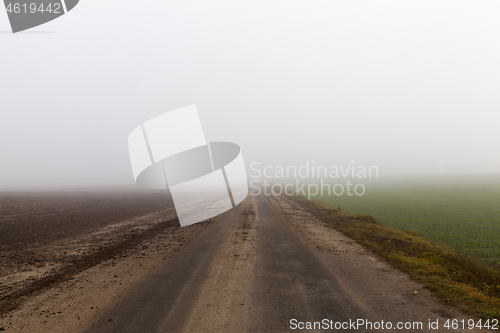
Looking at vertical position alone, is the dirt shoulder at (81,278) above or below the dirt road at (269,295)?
above

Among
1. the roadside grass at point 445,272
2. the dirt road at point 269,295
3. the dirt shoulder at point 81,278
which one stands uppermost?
the dirt shoulder at point 81,278

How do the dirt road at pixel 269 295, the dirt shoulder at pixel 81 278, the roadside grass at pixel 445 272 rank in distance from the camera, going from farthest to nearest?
Result: 1. the roadside grass at pixel 445 272
2. the dirt shoulder at pixel 81 278
3. the dirt road at pixel 269 295

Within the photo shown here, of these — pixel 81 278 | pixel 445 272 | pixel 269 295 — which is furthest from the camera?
pixel 445 272

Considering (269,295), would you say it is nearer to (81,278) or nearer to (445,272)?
(81,278)

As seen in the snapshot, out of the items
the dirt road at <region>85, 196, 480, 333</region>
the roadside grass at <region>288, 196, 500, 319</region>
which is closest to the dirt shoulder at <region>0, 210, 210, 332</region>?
the dirt road at <region>85, 196, 480, 333</region>

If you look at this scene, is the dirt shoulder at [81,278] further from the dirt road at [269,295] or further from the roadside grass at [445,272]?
the roadside grass at [445,272]

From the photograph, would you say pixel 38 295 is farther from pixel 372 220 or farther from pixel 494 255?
pixel 372 220

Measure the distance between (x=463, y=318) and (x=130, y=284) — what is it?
848cm

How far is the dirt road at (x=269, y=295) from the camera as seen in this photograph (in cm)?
536

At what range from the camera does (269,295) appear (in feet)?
22.1

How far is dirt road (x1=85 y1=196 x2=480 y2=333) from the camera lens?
5365 millimetres

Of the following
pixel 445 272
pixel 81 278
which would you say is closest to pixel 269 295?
pixel 81 278

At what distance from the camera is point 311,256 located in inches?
421

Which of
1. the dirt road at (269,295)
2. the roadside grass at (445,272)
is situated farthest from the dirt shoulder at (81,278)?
the roadside grass at (445,272)
